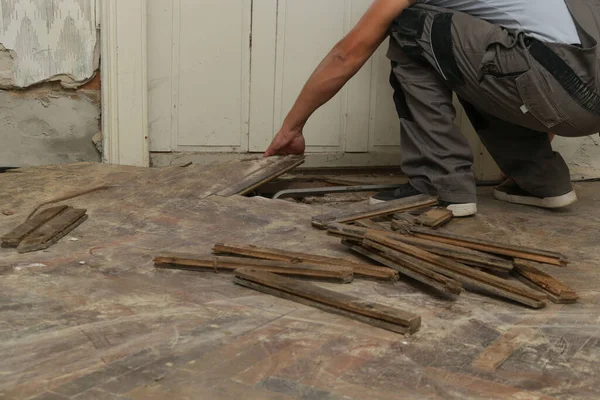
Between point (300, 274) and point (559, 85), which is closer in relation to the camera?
point (300, 274)

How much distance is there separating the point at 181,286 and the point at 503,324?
2.33 ft

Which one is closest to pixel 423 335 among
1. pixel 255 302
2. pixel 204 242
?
pixel 255 302

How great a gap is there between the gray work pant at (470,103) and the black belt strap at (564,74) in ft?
0.06

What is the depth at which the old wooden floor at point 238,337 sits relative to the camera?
1126 mm

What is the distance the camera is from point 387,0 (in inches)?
97.5

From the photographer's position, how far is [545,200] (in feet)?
8.89

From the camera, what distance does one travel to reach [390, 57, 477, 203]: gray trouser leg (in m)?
2.50

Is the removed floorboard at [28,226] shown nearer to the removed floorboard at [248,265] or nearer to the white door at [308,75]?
the removed floorboard at [248,265]

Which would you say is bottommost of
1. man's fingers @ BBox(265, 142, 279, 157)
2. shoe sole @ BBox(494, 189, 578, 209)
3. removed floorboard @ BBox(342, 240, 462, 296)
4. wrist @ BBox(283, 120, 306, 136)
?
shoe sole @ BBox(494, 189, 578, 209)

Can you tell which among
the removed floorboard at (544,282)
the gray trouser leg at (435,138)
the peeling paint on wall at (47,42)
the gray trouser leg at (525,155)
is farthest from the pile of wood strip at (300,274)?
the peeling paint on wall at (47,42)

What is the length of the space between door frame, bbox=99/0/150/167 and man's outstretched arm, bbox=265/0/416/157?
2.54 ft

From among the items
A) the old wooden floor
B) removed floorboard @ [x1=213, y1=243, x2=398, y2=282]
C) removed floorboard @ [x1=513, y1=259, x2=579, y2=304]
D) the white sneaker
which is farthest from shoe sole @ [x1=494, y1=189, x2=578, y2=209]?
removed floorboard @ [x1=213, y1=243, x2=398, y2=282]

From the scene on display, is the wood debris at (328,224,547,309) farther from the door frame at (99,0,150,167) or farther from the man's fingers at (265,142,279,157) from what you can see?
the door frame at (99,0,150,167)

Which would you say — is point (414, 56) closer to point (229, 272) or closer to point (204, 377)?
point (229, 272)
